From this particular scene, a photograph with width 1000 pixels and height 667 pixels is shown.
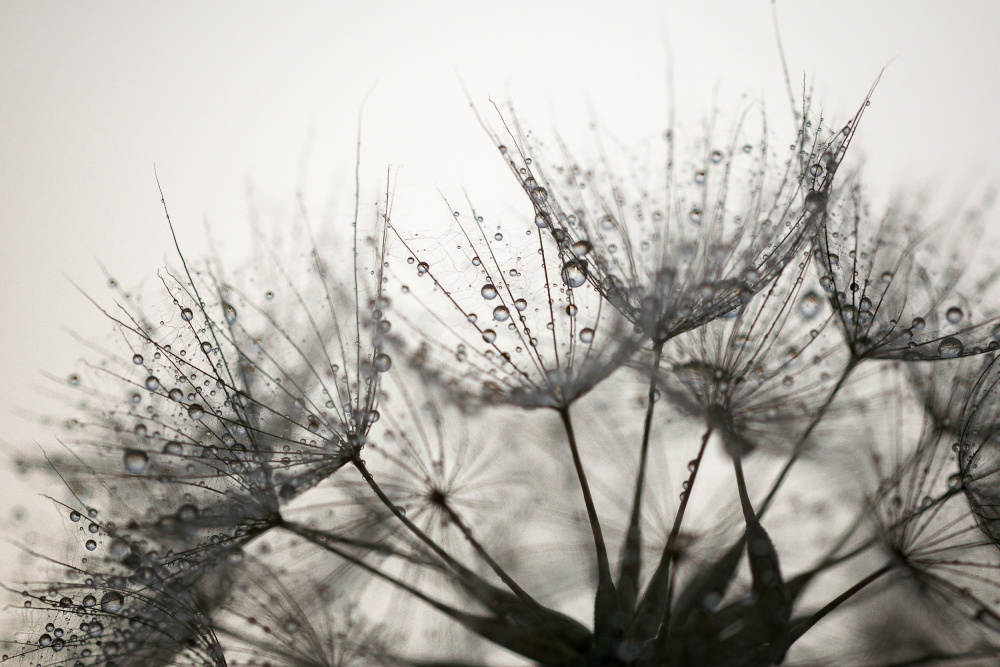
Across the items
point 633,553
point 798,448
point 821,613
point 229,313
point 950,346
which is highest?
point 229,313

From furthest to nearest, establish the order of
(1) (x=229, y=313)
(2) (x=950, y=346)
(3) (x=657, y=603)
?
(1) (x=229, y=313), (2) (x=950, y=346), (3) (x=657, y=603)

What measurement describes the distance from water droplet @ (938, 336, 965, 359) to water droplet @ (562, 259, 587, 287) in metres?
1.29

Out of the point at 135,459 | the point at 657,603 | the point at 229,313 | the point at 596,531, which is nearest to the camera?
the point at 657,603

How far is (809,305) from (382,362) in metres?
1.61

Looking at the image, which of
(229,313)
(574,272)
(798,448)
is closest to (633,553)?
(798,448)

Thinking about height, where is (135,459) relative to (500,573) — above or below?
above

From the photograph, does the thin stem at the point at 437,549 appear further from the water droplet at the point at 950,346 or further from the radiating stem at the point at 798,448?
the water droplet at the point at 950,346

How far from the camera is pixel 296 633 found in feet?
8.68

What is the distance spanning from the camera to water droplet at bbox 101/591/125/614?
256 centimetres

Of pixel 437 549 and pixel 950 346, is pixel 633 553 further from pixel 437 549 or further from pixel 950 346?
pixel 950 346

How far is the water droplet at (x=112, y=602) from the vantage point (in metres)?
2.56

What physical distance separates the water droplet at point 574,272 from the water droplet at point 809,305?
84 centimetres

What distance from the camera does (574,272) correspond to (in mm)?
2334

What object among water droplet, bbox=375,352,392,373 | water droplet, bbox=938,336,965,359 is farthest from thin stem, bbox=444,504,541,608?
water droplet, bbox=938,336,965,359
